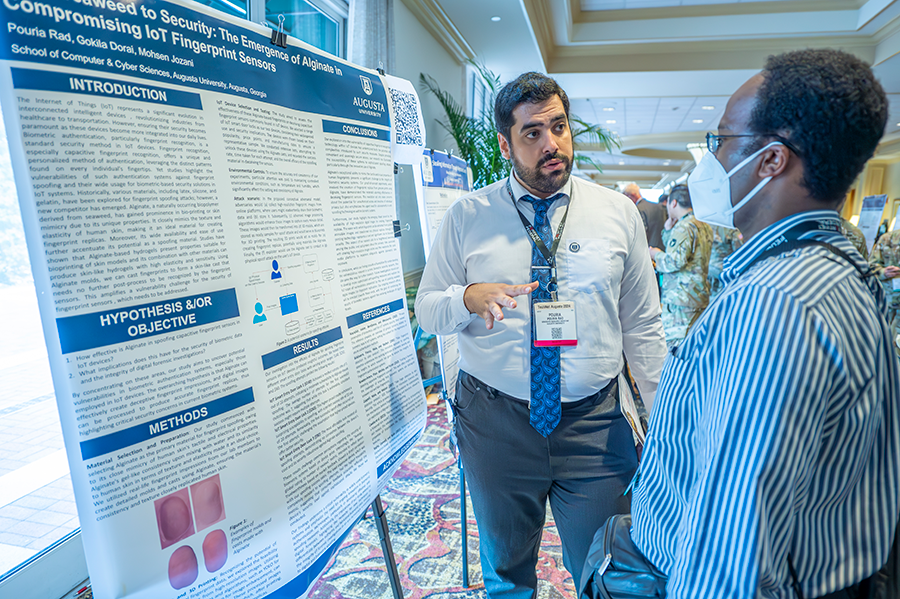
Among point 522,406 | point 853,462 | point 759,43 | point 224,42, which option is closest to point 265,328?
point 224,42

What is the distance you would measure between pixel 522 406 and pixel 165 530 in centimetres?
84

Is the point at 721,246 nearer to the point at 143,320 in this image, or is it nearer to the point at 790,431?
the point at 790,431

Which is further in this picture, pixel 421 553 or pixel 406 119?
pixel 421 553

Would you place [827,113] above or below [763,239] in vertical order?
above

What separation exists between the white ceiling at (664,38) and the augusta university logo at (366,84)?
3.40 m

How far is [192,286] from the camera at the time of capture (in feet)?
2.80

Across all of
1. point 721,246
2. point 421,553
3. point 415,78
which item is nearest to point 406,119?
point 421,553

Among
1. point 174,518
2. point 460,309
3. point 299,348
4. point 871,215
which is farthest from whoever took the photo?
point 871,215

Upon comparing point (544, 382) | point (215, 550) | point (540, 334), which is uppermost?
point (540, 334)

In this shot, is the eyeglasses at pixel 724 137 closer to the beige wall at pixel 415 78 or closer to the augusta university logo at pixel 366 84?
the augusta university logo at pixel 366 84

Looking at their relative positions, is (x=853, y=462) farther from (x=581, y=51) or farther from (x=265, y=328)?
(x=581, y=51)

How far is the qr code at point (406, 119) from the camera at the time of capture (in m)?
1.54

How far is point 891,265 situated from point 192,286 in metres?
5.01

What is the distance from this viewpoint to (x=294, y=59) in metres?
1.12
